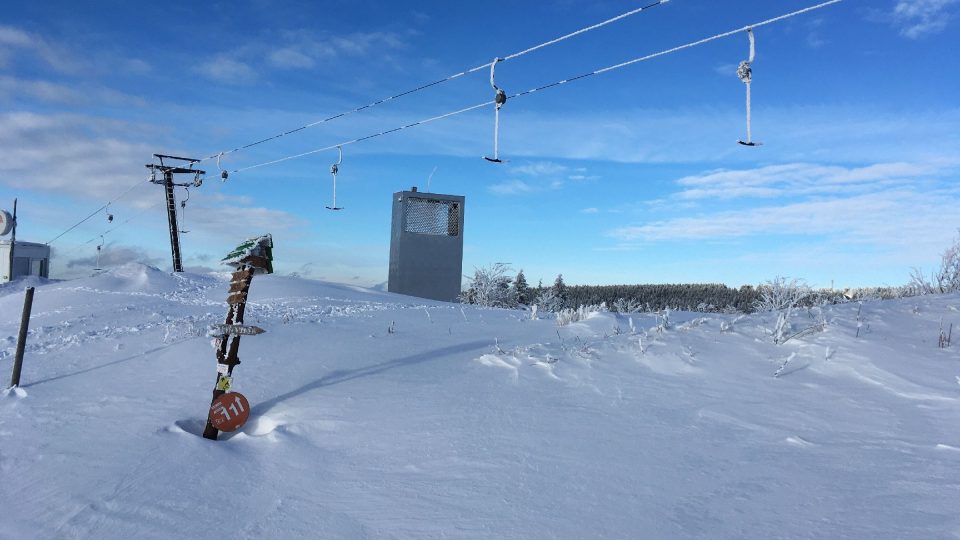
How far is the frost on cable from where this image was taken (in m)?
5.33

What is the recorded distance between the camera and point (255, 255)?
211 inches

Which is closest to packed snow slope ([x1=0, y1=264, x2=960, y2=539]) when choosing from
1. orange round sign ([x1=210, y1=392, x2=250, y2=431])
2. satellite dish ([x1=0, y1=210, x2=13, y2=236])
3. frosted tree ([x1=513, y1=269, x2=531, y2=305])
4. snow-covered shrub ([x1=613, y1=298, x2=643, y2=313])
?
orange round sign ([x1=210, y1=392, x2=250, y2=431])

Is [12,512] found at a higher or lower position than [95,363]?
lower

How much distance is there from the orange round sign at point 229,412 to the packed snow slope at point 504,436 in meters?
0.11

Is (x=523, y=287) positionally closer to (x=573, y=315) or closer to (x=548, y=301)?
(x=548, y=301)

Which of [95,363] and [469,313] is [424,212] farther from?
[95,363]

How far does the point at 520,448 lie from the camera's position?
411cm

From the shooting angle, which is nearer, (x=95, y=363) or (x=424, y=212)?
(x=95, y=363)

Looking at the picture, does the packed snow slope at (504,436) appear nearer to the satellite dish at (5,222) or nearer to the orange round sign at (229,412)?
the orange round sign at (229,412)

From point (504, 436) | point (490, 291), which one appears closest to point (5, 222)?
point (490, 291)

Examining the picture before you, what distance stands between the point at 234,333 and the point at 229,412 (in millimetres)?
638

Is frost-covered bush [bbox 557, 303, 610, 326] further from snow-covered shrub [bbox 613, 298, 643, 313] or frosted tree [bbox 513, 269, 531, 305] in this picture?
frosted tree [bbox 513, 269, 531, 305]

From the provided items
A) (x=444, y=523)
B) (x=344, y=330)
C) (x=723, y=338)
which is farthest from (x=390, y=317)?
(x=444, y=523)

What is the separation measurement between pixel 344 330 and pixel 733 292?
3715 centimetres
